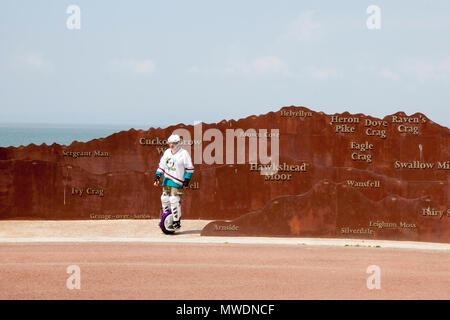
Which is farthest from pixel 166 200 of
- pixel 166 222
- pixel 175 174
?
pixel 175 174

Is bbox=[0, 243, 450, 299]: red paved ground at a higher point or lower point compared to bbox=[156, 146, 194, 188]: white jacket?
lower

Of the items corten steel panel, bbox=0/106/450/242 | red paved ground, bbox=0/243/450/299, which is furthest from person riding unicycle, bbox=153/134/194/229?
corten steel panel, bbox=0/106/450/242

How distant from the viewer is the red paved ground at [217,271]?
8875 mm

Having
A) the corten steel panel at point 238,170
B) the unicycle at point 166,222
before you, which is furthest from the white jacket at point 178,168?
the corten steel panel at point 238,170

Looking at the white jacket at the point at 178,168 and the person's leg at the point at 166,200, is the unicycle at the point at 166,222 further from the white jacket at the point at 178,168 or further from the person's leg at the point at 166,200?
the white jacket at the point at 178,168

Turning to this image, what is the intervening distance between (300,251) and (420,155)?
23.8 feet

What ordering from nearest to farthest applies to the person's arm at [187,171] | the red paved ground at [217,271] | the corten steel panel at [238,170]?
1. the red paved ground at [217,271]
2. the person's arm at [187,171]
3. the corten steel panel at [238,170]

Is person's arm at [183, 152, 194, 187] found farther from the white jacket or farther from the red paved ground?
the red paved ground

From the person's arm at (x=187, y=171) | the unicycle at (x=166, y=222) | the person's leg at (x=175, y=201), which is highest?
the person's arm at (x=187, y=171)

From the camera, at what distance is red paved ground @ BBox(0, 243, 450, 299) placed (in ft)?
29.1

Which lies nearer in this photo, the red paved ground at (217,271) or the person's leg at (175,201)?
the red paved ground at (217,271)

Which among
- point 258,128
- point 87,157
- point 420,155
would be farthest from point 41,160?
point 420,155
